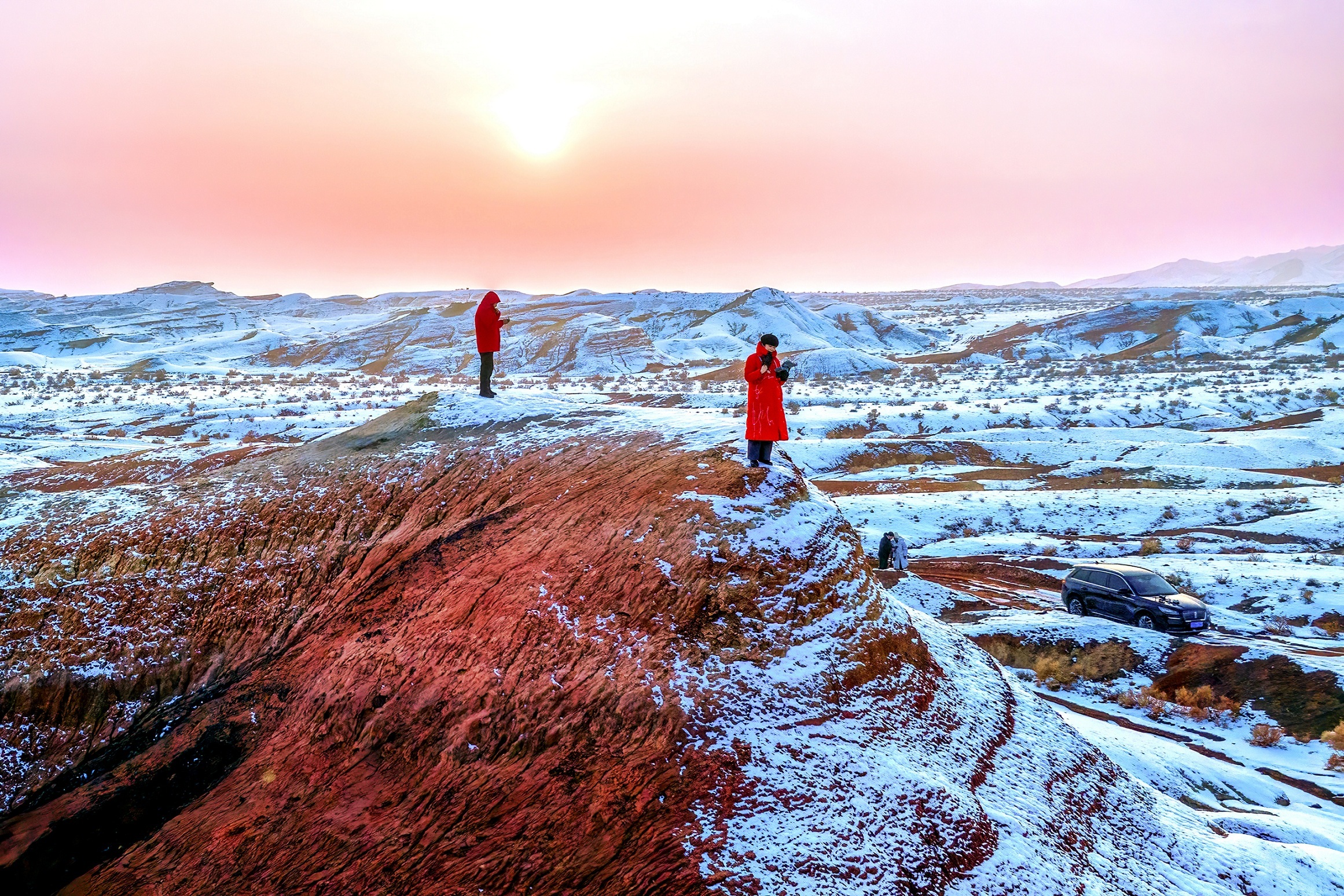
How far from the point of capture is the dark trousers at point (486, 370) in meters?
14.5

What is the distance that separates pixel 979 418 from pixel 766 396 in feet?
147

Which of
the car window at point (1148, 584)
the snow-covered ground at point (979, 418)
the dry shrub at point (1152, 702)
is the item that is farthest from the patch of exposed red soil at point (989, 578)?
the dry shrub at point (1152, 702)

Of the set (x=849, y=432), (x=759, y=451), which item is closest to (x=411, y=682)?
(x=759, y=451)

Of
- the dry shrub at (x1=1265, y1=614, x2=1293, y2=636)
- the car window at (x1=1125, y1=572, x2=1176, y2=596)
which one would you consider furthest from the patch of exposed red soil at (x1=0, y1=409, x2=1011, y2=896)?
the dry shrub at (x1=1265, y1=614, x2=1293, y2=636)

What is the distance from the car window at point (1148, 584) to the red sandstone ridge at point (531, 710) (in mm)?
11906

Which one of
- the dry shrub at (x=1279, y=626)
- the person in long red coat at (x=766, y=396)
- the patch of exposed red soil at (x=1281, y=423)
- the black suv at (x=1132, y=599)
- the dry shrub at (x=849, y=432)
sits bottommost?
the dry shrub at (x=1279, y=626)

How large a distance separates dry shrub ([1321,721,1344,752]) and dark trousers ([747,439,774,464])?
14.5 m

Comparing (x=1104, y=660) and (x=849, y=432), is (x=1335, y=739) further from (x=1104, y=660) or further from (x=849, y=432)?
(x=849, y=432)

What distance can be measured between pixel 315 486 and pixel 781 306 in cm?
11243

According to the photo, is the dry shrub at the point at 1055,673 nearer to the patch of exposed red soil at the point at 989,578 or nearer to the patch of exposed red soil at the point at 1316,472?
the patch of exposed red soil at the point at 989,578

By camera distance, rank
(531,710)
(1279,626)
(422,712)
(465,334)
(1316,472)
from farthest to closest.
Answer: (465,334)
(1316,472)
(1279,626)
(422,712)
(531,710)

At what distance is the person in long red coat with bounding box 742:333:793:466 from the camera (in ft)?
30.0

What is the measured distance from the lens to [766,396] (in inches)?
361

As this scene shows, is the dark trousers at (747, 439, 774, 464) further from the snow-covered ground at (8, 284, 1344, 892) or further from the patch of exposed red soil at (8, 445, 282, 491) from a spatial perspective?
the patch of exposed red soil at (8, 445, 282, 491)
